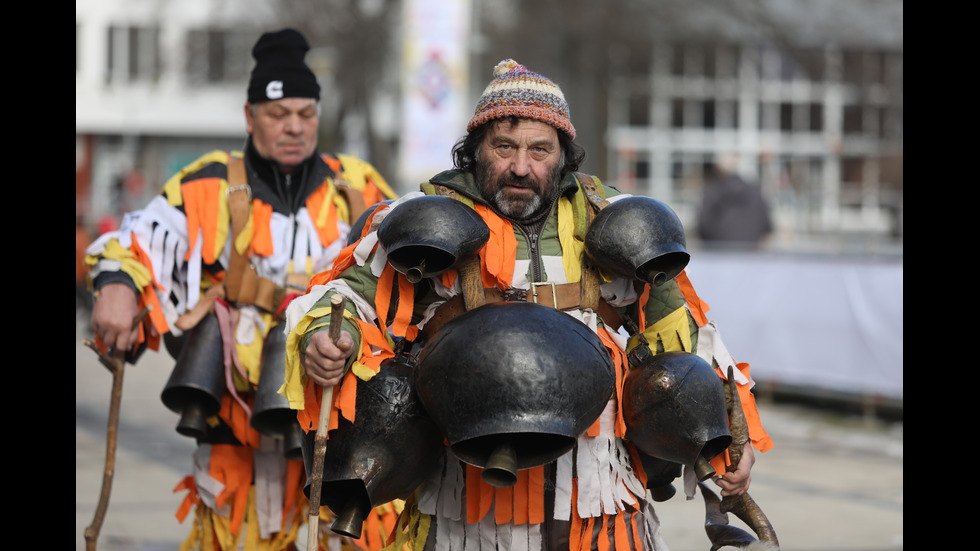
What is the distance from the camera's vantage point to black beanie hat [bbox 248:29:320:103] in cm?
481

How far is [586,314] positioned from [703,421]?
441 millimetres

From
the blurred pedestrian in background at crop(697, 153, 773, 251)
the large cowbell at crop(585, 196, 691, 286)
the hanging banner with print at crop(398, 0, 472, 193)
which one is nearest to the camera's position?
the large cowbell at crop(585, 196, 691, 286)

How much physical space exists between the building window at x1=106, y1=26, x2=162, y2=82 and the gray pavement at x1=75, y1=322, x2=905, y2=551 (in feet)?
114

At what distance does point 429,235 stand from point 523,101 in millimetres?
510

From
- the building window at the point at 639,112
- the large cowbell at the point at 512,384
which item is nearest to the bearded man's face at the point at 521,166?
the large cowbell at the point at 512,384

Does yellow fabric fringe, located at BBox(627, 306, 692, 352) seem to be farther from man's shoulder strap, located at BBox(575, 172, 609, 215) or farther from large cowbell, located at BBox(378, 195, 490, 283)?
large cowbell, located at BBox(378, 195, 490, 283)

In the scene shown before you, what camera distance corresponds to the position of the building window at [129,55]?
42.9 m

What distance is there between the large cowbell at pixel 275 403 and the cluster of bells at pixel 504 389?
103cm

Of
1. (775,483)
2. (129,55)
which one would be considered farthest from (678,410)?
(129,55)

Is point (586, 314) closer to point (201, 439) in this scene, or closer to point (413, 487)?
point (413, 487)

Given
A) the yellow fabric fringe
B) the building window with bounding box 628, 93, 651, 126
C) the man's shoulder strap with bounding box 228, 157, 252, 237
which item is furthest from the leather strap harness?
the building window with bounding box 628, 93, 651, 126

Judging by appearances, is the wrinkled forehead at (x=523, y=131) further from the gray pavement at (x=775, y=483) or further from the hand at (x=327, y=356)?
the gray pavement at (x=775, y=483)

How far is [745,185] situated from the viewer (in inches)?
504

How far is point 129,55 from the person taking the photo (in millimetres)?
43250
